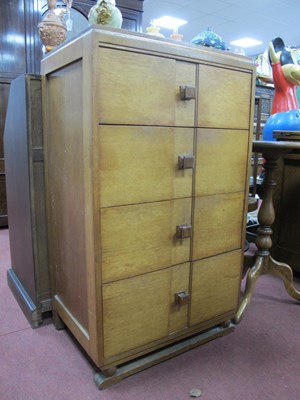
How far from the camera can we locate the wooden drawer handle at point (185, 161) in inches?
43.8

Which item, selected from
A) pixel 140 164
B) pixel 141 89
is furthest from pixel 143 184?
pixel 141 89

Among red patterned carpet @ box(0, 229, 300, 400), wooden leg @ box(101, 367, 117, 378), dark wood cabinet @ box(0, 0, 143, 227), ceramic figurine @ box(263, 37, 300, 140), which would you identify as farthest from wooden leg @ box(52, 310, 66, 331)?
dark wood cabinet @ box(0, 0, 143, 227)

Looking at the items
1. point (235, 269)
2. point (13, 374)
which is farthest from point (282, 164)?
point (13, 374)

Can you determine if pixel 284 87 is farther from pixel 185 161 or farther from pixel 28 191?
pixel 28 191

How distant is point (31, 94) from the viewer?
1279mm

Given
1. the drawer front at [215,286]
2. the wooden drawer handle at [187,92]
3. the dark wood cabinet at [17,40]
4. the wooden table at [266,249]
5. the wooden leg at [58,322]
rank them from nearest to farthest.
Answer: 1. the wooden drawer handle at [187,92]
2. the drawer front at [215,286]
3. the wooden leg at [58,322]
4. the wooden table at [266,249]
5. the dark wood cabinet at [17,40]

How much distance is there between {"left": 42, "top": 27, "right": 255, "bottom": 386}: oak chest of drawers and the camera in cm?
97

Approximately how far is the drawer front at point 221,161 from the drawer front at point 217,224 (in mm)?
39

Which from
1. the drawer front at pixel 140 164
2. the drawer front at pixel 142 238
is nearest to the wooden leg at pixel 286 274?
the drawer front at pixel 142 238

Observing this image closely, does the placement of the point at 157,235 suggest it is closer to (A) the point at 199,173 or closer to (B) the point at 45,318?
(A) the point at 199,173

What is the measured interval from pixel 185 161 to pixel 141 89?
0.28m

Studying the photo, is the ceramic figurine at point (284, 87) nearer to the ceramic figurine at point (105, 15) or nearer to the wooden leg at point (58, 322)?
the ceramic figurine at point (105, 15)

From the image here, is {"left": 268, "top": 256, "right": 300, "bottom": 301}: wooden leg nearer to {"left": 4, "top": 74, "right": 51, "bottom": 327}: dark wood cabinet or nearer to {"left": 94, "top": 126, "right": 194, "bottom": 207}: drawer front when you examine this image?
{"left": 94, "top": 126, "right": 194, "bottom": 207}: drawer front

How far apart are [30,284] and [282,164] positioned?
5.38 ft
